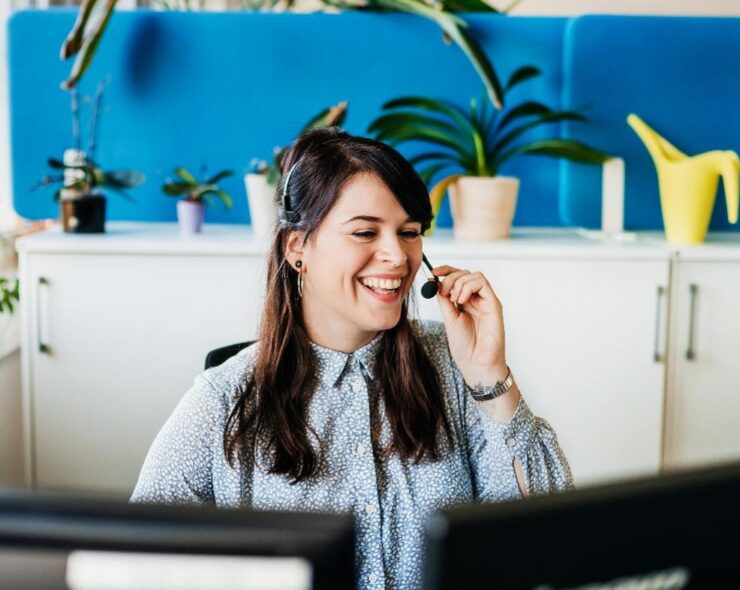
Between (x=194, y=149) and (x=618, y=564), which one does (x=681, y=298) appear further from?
(x=618, y=564)

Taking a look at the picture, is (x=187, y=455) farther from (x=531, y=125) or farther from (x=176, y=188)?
(x=531, y=125)

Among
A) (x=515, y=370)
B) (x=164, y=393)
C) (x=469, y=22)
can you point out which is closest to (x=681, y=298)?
(x=515, y=370)

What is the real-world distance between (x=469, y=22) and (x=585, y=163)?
510 mm

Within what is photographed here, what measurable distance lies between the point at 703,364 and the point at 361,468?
139cm

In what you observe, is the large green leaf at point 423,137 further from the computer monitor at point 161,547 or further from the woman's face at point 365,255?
the computer monitor at point 161,547

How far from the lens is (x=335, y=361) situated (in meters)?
1.49

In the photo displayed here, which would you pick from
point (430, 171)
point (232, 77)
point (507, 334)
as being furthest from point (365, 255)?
point (232, 77)

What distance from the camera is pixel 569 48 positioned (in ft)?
8.92

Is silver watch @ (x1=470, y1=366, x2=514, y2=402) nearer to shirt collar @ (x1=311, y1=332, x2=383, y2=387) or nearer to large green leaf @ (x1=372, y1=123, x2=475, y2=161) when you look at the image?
shirt collar @ (x1=311, y1=332, x2=383, y2=387)

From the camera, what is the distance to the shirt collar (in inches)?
58.2

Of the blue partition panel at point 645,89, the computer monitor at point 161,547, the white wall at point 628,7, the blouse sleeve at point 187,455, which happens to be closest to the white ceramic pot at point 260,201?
the blue partition panel at point 645,89

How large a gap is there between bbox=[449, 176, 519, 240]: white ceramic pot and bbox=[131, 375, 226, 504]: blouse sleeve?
1.30 m

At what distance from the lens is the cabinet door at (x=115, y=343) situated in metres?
2.45

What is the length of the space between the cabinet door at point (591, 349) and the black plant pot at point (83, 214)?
905 millimetres
